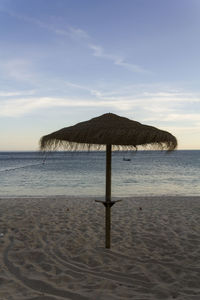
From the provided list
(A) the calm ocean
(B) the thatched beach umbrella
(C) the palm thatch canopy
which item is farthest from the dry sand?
(C) the palm thatch canopy

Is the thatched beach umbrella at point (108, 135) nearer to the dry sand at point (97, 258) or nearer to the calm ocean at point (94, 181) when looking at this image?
the calm ocean at point (94, 181)

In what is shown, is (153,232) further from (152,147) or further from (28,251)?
(28,251)

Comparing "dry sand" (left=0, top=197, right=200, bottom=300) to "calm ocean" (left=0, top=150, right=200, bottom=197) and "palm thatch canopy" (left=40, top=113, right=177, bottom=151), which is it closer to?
"calm ocean" (left=0, top=150, right=200, bottom=197)

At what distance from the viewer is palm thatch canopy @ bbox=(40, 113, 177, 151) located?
4199 millimetres

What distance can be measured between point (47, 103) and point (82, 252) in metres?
21.0

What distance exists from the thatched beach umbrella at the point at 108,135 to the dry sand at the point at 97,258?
3.79ft

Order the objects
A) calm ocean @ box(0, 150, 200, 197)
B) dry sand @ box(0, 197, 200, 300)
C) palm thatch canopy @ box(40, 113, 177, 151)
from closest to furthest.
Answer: dry sand @ box(0, 197, 200, 300) → palm thatch canopy @ box(40, 113, 177, 151) → calm ocean @ box(0, 150, 200, 197)

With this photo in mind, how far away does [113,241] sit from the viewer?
567 centimetres

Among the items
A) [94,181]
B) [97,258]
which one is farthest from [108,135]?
[94,181]

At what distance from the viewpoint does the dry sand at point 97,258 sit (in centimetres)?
361

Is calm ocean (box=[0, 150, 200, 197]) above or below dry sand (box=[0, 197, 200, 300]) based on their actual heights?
below

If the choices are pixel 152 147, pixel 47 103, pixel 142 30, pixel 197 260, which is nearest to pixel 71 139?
pixel 152 147

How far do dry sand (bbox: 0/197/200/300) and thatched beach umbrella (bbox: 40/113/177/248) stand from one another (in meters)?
1.15

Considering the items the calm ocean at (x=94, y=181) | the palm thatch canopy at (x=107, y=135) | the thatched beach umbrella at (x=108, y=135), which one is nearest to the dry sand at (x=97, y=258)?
the thatched beach umbrella at (x=108, y=135)
